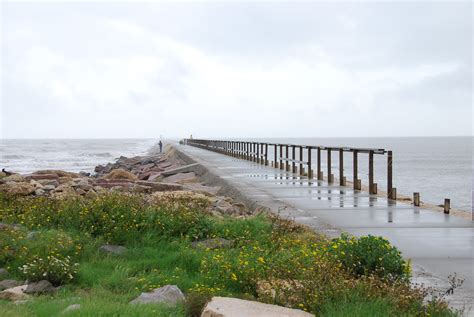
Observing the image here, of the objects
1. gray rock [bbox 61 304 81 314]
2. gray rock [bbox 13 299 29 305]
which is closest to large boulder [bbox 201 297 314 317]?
gray rock [bbox 61 304 81 314]

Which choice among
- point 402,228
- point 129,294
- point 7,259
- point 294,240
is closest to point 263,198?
point 402,228

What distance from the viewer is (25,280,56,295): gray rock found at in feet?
23.5

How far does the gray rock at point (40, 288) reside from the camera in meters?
7.16

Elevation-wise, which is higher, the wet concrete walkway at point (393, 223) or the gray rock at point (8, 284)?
the wet concrete walkway at point (393, 223)

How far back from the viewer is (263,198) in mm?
14945

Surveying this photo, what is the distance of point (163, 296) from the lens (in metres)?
6.39

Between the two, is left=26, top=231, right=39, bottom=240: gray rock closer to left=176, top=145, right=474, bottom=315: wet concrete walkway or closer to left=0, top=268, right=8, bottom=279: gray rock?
left=0, top=268, right=8, bottom=279: gray rock

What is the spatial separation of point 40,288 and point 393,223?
6.08 metres

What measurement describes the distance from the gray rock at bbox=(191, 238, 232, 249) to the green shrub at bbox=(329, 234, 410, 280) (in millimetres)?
2048

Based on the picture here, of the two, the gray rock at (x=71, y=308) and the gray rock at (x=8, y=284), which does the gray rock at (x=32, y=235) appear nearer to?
the gray rock at (x=8, y=284)

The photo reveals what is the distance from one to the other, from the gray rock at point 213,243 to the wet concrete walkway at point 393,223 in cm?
170

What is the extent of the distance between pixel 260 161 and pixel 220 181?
41.4 feet

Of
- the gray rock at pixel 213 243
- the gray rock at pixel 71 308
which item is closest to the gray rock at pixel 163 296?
the gray rock at pixel 71 308

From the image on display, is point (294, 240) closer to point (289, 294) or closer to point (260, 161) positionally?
point (289, 294)
